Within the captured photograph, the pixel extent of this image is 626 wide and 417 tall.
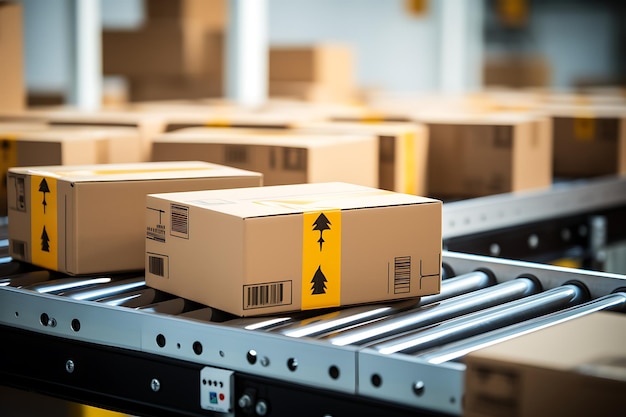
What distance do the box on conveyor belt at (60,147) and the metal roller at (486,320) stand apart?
3.73 ft

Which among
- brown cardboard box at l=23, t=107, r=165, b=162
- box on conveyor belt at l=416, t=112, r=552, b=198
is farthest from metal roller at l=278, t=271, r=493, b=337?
brown cardboard box at l=23, t=107, r=165, b=162

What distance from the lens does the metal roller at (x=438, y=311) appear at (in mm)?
1343

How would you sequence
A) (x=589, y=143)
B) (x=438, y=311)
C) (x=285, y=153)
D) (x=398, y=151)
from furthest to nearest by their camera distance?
(x=589, y=143) < (x=398, y=151) < (x=285, y=153) < (x=438, y=311)

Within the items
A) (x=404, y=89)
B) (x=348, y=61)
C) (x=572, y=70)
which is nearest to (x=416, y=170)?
(x=348, y=61)

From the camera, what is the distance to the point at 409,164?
99.7 inches

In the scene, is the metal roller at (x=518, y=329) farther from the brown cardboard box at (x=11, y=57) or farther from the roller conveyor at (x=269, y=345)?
the brown cardboard box at (x=11, y=57)

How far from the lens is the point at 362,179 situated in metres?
2.28

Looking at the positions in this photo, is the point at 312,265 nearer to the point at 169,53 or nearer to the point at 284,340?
the point at 284,340

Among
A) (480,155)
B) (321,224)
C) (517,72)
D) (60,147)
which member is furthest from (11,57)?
(517,72)

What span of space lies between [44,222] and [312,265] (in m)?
0.57

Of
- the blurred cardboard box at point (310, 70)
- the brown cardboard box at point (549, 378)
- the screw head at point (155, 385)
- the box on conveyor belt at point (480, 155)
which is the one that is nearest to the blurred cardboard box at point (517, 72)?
the blurred cardboard box at point (310, 70)

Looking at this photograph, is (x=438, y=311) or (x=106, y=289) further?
(x=106, y=289)

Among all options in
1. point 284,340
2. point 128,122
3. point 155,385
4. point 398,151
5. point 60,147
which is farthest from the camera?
point 128,122

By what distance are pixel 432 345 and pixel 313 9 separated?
8224mm
